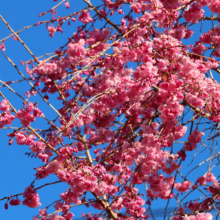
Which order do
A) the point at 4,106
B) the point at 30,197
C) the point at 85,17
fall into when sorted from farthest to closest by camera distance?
the point at 85,17
the point at 30,197
the point at 4,106

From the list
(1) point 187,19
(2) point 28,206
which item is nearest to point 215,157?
(1) point 187,19

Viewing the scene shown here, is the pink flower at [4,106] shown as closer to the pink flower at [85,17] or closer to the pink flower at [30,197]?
the pink flower at [30,197]

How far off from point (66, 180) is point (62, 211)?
32.0 inches

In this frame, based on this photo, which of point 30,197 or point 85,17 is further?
point 85,17

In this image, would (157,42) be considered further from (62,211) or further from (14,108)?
(62,211)

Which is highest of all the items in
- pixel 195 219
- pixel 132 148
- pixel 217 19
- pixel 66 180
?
pixel 217 19

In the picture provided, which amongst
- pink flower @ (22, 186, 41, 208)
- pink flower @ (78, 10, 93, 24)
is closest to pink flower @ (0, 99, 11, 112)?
pink flower @ (22, 186, 41, 208)

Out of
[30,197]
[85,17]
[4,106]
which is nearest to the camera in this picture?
[4,106]

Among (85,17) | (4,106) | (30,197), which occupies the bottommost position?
(30,197)

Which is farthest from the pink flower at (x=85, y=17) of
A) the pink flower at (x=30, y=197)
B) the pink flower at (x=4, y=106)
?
the pink flower at (x=30, y=197)

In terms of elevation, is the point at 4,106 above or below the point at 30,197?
above

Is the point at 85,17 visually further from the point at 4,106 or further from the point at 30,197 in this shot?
the point at 30,197

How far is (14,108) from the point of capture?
10.5ft

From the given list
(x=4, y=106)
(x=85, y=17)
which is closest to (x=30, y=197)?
(x=4, y=106)
